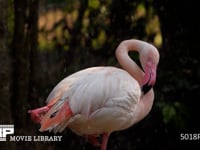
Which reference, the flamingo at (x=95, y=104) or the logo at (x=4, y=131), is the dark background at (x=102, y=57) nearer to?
the logo at (x=4, y=131)

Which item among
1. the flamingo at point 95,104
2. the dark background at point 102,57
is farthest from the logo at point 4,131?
the flamingo at point 95,104

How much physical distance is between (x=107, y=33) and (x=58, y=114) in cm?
217

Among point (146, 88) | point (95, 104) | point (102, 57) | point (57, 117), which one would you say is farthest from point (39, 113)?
point (102, 57)

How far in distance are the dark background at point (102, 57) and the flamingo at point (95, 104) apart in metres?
0.28

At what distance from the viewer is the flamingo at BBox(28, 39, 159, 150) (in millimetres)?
3299

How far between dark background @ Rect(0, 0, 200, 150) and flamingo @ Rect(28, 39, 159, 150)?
28cm

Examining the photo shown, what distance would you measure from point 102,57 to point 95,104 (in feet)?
6.32

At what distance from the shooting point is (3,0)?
3379 mm

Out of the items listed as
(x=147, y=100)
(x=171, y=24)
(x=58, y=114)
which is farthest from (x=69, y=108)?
(x=171, y=24)

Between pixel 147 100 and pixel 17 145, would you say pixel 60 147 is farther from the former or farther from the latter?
pixel 147 100

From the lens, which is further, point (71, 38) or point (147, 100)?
point (71, 38)

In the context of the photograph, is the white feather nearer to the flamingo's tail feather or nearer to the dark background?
the flamingo's tail feather

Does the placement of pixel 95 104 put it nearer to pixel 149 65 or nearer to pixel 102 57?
pixel 149 65

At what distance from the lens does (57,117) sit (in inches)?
129
